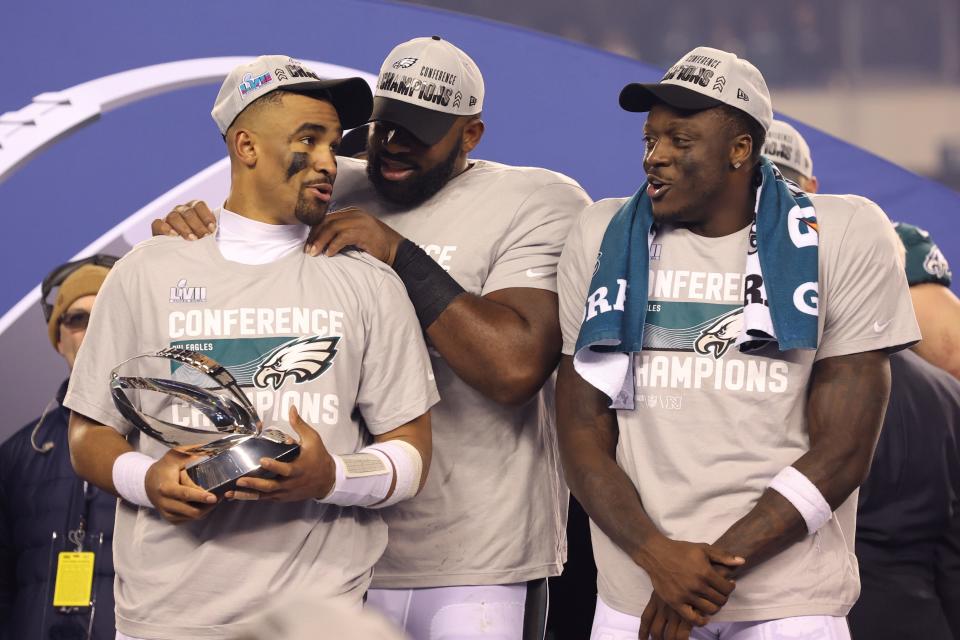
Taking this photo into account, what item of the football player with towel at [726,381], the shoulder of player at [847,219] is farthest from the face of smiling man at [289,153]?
the shoulder of player at [847,219]

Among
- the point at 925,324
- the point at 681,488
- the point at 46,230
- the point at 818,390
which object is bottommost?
the point at 681,488

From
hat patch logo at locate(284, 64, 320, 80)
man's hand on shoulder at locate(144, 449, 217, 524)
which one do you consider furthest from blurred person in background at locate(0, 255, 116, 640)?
man's hand on shoulder at locate(144, 449, 217, 524)

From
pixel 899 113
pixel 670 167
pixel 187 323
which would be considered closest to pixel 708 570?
pixel 670 167

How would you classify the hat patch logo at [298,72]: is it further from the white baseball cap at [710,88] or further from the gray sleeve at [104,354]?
the white baseball cap at [710,88]

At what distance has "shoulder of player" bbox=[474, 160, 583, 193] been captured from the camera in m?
2.96

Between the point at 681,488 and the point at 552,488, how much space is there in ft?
1.60

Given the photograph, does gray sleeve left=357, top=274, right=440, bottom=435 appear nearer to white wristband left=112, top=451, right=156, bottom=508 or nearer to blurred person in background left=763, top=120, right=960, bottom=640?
white wristband left=112, top=451, right=156, bottom=508

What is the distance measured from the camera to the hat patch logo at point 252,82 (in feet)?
8.36

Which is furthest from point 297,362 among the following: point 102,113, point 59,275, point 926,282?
point 926,282

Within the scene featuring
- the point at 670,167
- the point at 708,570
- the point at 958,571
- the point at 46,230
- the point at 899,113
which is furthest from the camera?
the point at 899,113

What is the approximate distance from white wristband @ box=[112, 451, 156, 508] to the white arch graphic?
204cm

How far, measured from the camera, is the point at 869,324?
2502 millimetres

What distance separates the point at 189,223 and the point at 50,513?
1.52 m

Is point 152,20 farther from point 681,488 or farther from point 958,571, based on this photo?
point 958,571
